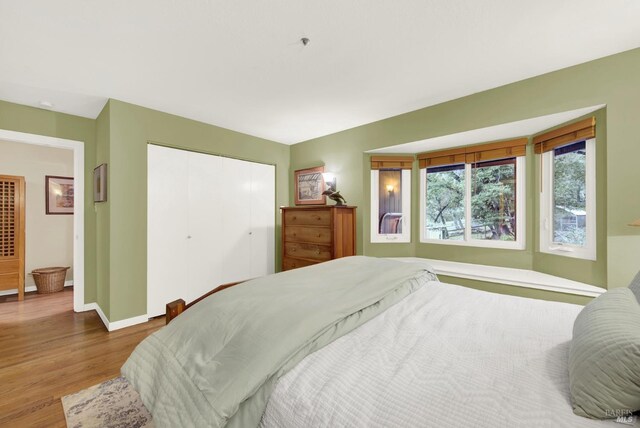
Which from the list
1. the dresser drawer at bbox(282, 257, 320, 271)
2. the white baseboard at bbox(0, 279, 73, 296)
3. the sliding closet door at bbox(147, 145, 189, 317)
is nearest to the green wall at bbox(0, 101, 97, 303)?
the sliding closet door at bbox(147, 145, 189, 317)

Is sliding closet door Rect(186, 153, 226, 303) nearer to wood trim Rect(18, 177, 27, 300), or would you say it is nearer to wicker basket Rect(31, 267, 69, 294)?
wicker basket Rect(31, 267, 69, 294)

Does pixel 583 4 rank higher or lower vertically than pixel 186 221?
higher

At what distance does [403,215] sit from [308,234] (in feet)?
4.27

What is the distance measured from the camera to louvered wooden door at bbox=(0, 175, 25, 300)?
13.0 ft

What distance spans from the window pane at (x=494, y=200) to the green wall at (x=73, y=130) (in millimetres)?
4612

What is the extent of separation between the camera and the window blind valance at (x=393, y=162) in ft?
12.1

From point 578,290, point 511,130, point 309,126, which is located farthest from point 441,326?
point 309,126

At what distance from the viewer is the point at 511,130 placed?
280 centimetres

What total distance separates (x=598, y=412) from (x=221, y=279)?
367cm

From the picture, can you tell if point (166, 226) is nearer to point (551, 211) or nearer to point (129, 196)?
point (129, 196)

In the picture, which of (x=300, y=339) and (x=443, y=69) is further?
(x=443, y=69)

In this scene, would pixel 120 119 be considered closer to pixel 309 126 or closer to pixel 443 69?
pixel 309 126

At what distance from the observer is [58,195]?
4586mm

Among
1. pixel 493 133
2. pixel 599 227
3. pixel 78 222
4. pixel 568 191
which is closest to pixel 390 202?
pixel 493 133
